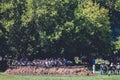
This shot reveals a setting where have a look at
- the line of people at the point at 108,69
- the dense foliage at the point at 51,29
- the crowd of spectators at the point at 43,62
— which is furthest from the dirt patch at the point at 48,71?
the dense foliage at the point at 51,29

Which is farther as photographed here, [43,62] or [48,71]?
[43,62]

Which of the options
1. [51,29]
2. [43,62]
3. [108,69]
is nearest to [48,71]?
[108,69]

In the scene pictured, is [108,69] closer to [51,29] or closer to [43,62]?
[43,62]

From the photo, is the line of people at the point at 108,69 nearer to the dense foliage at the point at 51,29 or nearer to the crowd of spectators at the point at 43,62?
the crowd of spectators at the point at 43,62

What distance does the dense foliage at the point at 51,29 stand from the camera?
64125 mm

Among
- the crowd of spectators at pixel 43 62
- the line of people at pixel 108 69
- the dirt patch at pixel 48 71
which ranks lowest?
the crowd of spectators at pixel 43 62

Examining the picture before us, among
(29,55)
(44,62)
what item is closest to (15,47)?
(29,55)

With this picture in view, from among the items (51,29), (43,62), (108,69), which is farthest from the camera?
(51,29)

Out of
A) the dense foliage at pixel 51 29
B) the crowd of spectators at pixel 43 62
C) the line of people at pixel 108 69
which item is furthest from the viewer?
the dense foliage at pixel 51 29

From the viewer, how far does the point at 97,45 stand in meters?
69.2

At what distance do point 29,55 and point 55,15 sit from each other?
702 cm

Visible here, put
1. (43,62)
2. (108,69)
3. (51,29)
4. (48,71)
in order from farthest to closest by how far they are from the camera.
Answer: (51,29)
(43,62)
(108,69)
(48,71)

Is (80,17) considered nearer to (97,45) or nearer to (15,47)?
(97,45)

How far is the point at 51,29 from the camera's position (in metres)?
65.4
